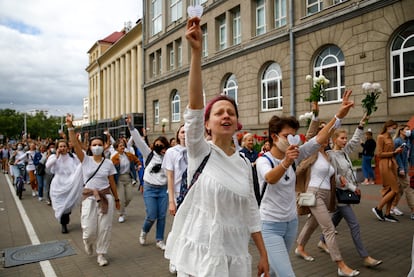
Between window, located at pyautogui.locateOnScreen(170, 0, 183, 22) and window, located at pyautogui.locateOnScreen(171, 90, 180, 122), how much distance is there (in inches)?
258

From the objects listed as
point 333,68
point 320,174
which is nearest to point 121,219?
point 320,174

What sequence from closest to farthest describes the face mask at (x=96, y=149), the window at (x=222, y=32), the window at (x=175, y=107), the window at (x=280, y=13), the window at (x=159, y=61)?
1. the face mask at (x=96, y=149)
2. the window at (x=280, y=13)
3. the window at (x=222, y=32)
4. the window at (x=175, y=107)
5. the window at (x=159, y=61)

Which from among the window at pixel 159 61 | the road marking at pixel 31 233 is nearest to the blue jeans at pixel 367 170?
the road marking at pixel 31 233

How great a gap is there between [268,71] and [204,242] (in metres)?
19.4

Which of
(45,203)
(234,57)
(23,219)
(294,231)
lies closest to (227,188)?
(294,231)

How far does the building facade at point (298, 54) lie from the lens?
14609 mm

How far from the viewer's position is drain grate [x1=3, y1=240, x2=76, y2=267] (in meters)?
5.77

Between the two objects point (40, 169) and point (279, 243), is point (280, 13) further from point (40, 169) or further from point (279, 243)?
point (279, 243)

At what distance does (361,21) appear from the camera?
1548 centimetres

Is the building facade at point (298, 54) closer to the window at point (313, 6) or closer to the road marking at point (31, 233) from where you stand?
the window at point (313, 6)

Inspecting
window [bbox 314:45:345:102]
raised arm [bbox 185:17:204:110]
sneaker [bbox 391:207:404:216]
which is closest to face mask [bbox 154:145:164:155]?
raised arm [bbox 185:17:204:110]

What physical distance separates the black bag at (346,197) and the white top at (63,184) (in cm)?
552

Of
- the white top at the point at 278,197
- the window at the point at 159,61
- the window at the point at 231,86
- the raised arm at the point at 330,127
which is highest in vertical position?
the window at the point at 159,61

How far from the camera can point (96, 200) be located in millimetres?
5672
